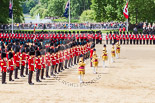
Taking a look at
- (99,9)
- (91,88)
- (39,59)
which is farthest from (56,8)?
(91,88)

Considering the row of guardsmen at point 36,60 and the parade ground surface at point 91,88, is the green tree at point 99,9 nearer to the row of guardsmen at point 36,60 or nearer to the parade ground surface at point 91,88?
the row of guardsmen at point 36,60

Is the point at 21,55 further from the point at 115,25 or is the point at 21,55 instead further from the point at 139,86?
the point at 115,25

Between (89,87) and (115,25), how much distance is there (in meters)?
52.3

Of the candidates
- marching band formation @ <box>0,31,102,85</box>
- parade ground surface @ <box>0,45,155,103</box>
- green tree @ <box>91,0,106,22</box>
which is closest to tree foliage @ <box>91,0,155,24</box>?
green tree @ <box>91,0,106,22</box>

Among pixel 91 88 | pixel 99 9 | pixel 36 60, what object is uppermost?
pixel 99 9

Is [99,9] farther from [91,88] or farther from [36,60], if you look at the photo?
[91,88]

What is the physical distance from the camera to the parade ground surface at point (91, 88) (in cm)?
1822

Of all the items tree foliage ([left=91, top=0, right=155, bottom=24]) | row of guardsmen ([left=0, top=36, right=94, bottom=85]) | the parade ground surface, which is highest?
tree foliage ([left=91, top=0, right=155, bottom=24])

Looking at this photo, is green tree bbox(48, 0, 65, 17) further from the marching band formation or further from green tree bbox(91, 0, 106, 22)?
the marching band formation

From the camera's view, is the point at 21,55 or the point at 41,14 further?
the point at 41,14

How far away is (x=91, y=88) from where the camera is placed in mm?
20672

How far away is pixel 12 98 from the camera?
18.4 m

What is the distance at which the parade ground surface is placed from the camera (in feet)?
59.8

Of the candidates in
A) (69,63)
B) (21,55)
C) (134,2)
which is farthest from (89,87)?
(134,2)
